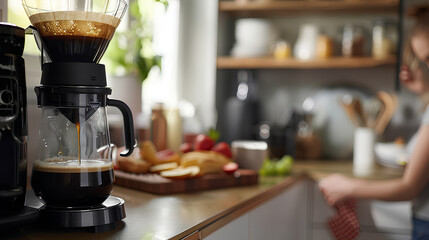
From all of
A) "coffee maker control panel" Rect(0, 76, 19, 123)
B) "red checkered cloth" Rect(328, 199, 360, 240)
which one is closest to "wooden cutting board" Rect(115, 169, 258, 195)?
"red checkered cloth" Rect(328, 199, 360, 240)

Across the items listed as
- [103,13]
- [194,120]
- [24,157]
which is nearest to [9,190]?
[24,157]

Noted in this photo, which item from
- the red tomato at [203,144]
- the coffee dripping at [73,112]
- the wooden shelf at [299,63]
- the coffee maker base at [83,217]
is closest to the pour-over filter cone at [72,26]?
the coffee dripping at [73,112]

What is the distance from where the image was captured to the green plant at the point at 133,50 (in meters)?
1.85

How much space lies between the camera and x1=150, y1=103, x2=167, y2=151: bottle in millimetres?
1815

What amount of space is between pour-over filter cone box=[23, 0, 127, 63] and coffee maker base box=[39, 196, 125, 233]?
0.26 m

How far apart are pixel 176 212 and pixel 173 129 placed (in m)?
0.87

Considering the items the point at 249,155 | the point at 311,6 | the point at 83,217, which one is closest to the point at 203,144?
the point at 249,155

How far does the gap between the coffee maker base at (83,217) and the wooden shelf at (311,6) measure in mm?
2020

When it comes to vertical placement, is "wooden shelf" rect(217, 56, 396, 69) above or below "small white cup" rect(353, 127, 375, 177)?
above

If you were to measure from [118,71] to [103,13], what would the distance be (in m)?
1.11

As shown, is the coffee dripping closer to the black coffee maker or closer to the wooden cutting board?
the black coffee maker

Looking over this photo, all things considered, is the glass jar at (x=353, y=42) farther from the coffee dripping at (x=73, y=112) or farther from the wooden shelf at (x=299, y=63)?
the coffee dripping at (x=73, y=112)

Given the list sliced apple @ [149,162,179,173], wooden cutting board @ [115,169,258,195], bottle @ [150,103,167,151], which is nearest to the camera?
wooden cutting board @ [115,169,258,195]

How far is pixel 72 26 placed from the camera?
33.4 inches
